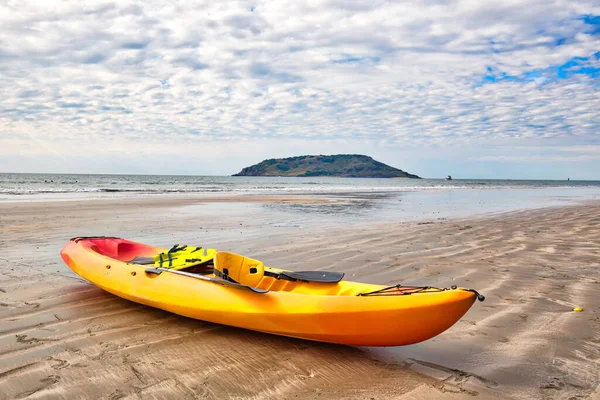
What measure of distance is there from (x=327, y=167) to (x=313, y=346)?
132103 mm

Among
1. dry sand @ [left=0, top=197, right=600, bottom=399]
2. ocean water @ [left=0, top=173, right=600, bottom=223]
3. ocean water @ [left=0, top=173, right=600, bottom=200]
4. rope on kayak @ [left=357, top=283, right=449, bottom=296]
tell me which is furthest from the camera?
ocean water @ [left=0, top=173, right=600, bottom=200]

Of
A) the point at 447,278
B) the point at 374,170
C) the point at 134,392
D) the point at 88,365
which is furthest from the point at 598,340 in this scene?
the point at 374,170

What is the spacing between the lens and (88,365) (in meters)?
3.26

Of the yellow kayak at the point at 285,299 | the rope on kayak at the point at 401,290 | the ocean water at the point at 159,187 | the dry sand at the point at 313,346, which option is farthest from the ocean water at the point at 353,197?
the rope on kayak at the point at 401,290

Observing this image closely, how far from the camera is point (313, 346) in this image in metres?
3.66

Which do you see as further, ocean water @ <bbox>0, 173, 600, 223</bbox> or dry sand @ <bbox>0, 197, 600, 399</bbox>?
ocean water @ <bbox>0, 173, 600, 223</bbox>

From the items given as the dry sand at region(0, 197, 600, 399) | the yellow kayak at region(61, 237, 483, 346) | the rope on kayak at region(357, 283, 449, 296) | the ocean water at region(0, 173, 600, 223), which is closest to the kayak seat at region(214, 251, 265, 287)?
the yellow kayak at region(61, 237, 483, 346)

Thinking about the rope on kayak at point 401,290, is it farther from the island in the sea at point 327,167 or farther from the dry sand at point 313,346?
the island in the sea at point 327,167

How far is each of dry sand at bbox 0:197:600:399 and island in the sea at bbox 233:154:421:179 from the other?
123020mm

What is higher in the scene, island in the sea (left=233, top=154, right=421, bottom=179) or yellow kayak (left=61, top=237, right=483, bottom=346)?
island in the sea (left=233, top=154, right=421, bottom=179)

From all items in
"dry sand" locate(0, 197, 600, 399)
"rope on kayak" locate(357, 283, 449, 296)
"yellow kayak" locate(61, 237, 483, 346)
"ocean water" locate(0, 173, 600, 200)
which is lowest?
"dry sand" locate(0, 197, 600, 399)

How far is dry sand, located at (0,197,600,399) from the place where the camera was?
2.95m

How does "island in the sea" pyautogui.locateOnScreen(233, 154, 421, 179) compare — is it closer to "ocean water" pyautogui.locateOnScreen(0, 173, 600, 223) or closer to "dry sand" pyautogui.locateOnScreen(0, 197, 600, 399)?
"ocean water" pyautogui.locateOnScreen(0, 173, 600, 223)

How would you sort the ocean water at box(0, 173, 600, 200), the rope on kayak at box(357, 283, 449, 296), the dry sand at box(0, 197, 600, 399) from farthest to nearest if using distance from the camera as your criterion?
the ocean water at box(0, 173, 600, 200) → the rope on kayak at box(357, 283, 449, 296) → the dry sand at box(0, 197, 600, 399)
